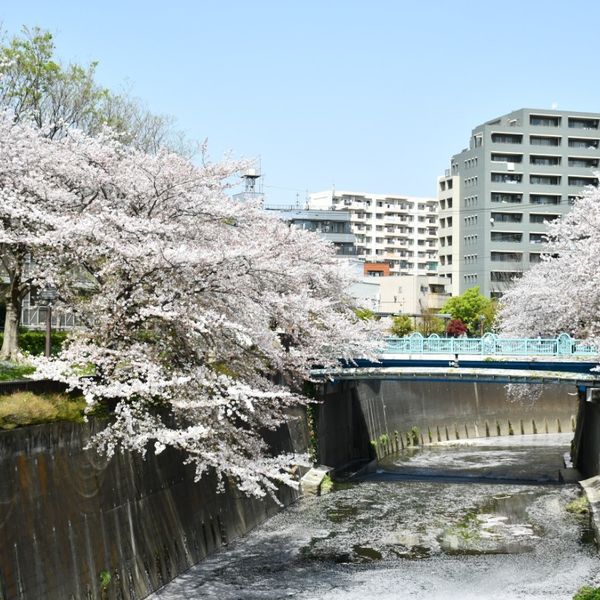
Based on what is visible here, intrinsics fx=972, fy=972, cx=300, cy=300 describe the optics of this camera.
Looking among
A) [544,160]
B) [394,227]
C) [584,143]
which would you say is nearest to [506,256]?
[544,160]

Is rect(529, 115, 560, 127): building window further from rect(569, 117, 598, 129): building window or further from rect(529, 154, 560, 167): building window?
rect(529, 154, 560, 167): building window

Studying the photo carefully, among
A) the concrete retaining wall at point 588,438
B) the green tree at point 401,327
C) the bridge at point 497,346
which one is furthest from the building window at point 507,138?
the bridge at point 497,346

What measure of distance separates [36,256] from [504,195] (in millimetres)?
83829

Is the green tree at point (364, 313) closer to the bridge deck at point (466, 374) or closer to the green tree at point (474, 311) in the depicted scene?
the bridge deck at point (466, 374)

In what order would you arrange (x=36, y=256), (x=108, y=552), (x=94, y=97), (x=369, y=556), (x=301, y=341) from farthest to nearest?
(x=94, y=97)
(x=301, y=341)
(x=369, y=556)
(x=36, y=256)
(x=108, y=552)

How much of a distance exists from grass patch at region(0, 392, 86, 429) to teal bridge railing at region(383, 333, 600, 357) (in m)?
22.9

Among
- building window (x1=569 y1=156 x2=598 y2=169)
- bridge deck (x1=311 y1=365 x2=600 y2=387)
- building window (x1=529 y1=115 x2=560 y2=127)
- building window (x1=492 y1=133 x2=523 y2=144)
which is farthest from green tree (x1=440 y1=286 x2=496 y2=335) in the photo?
bridge deck (x1=311 y1=365 x2=600 y2=387)

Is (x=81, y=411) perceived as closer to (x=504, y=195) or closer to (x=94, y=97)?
(x=94, y=97)

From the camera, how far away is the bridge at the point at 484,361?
4069 cm

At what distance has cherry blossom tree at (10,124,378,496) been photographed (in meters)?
22.4

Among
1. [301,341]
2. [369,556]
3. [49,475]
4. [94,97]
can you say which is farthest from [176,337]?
[94,97]

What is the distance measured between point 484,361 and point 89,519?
23879 mm

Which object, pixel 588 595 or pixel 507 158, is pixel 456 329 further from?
pixel 588 595

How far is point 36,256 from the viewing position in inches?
1034
